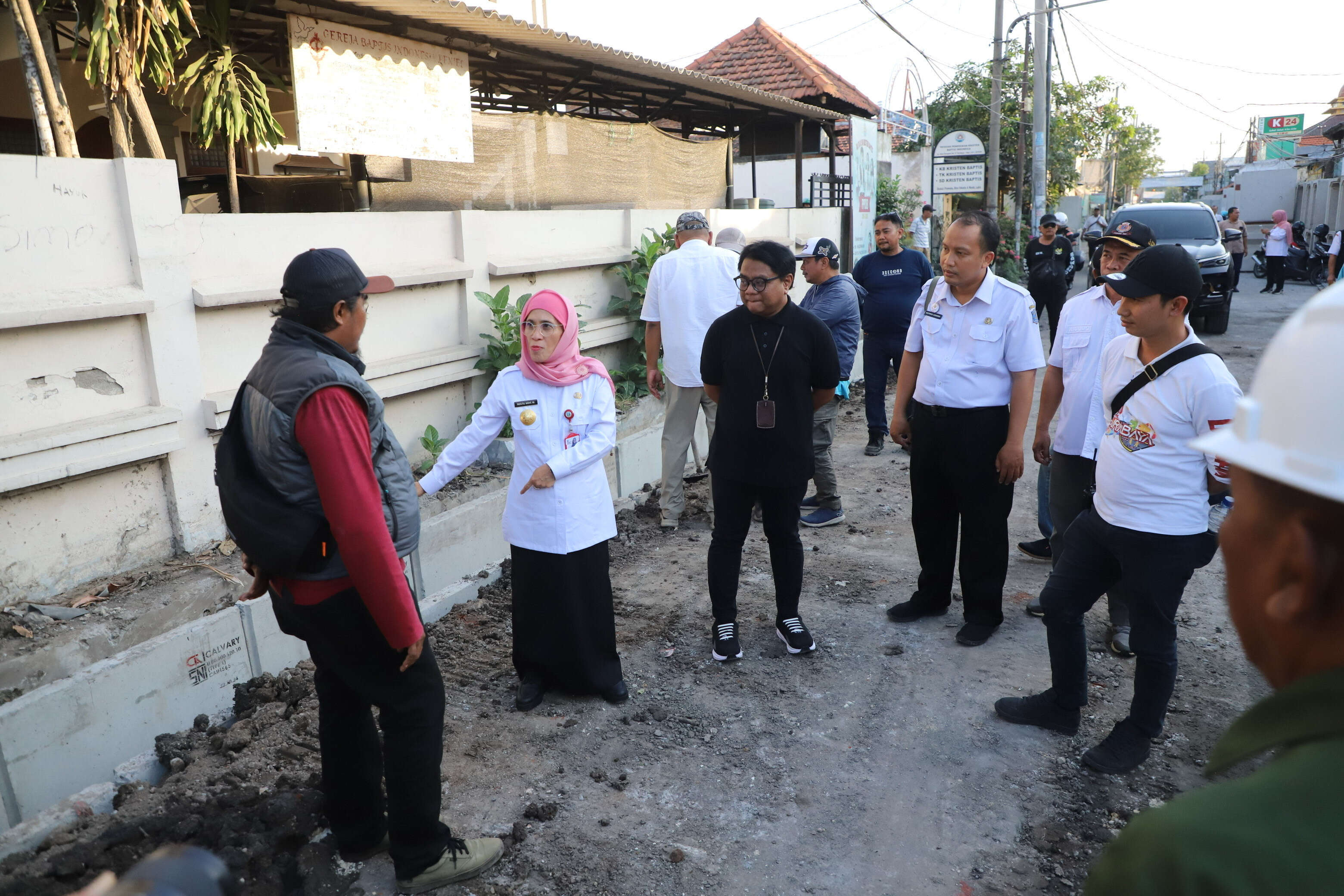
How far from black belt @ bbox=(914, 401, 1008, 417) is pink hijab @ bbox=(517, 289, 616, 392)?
1.71m

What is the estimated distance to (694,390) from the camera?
634 cm

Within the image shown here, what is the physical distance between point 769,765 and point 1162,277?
2.29 meters

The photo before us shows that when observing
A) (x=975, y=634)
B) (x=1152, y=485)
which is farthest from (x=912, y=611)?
(x=1152, y=485)

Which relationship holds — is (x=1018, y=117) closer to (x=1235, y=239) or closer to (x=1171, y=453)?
(x=1235, y=239)

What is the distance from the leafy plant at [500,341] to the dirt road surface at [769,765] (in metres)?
1.98

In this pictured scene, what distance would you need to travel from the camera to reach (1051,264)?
1191 centimetres

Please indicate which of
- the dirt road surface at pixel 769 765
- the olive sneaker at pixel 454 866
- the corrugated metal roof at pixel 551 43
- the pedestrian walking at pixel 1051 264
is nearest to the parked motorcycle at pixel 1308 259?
the pedestrian walking at pixel 1051 264

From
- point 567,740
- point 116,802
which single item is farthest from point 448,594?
point 116,802

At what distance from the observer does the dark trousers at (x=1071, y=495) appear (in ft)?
14.2

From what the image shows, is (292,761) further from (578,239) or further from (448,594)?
(578,239)

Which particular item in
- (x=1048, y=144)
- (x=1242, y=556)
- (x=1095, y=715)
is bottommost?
(x=1095, y=715)

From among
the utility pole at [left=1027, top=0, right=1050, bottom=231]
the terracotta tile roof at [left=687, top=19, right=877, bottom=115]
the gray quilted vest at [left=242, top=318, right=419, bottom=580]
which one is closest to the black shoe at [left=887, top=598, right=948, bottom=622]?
the gray quilted vest at [left=242, top=318, right=419, bottom=580]

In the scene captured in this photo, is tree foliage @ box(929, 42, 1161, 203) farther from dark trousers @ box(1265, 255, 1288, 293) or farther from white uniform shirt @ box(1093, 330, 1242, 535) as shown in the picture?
white uniform shirt @ box(1093, 330, 1242, 535)

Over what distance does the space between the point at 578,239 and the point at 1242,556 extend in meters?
7.11
